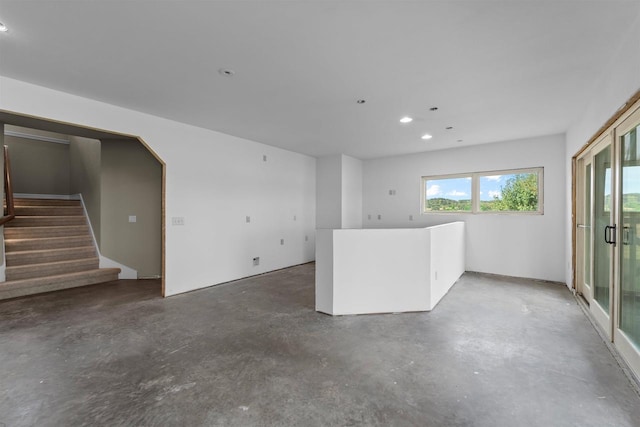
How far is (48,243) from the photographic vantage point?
5121 millimetres

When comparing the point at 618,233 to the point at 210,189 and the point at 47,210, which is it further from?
the point at 47,210

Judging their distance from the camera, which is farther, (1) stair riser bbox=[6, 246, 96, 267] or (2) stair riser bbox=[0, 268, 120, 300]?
(1) stair riser bbox=[6, 246, 96, 267]

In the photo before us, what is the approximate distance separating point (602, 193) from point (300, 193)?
497 cm

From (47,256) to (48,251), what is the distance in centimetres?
8

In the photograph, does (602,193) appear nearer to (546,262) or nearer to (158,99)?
(546,262)

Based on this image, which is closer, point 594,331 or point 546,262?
point 594,331

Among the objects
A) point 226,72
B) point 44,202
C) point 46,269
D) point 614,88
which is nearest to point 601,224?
point 614,88

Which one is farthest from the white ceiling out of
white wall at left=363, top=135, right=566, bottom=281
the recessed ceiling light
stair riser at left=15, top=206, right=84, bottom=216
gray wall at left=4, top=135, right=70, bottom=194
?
gray wall at left=4, top=135, right=70, bottom=194

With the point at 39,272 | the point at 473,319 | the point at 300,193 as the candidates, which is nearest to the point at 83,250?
the point at 39,272

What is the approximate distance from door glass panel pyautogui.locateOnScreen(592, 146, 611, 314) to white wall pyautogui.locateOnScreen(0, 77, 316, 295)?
16.1 feet

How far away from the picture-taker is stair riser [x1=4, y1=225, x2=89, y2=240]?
4.96 meters

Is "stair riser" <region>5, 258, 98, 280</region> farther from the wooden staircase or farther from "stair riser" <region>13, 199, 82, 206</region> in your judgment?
"stair riser" <region>13, 199, 82, 206</region>

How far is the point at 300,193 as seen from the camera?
6.62 m

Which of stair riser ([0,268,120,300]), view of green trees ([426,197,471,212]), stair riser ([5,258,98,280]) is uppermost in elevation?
view of green trees ([426,197,471,212])
